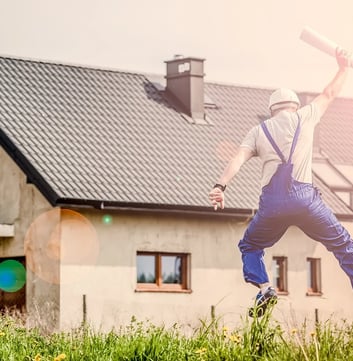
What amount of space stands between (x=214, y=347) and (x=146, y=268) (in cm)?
1619

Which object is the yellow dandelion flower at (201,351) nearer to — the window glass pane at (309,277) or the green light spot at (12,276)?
the green light spot at (12,276)

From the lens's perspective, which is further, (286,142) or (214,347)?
(286,142)

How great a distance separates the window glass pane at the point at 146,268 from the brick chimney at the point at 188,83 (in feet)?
16.4

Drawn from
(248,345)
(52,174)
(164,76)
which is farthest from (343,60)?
(164,76)

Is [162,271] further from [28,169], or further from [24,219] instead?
[28,169]

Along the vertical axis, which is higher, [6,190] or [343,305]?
[6,190]

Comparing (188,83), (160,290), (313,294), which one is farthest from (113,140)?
(313,294)

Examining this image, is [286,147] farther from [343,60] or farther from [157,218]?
[157,218]

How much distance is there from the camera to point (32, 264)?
28.9m

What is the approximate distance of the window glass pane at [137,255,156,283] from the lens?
96.4 ft

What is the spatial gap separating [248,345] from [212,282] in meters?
17.1

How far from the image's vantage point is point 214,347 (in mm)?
13328

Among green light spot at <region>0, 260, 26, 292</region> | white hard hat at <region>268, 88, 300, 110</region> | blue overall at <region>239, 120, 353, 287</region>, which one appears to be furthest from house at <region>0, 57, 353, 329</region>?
white hard hat at <region>268, 88, 300, 110</region>

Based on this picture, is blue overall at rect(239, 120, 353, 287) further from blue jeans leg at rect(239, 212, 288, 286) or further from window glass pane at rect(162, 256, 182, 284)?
window glass pane at rect(162, 256, 182, 284)
